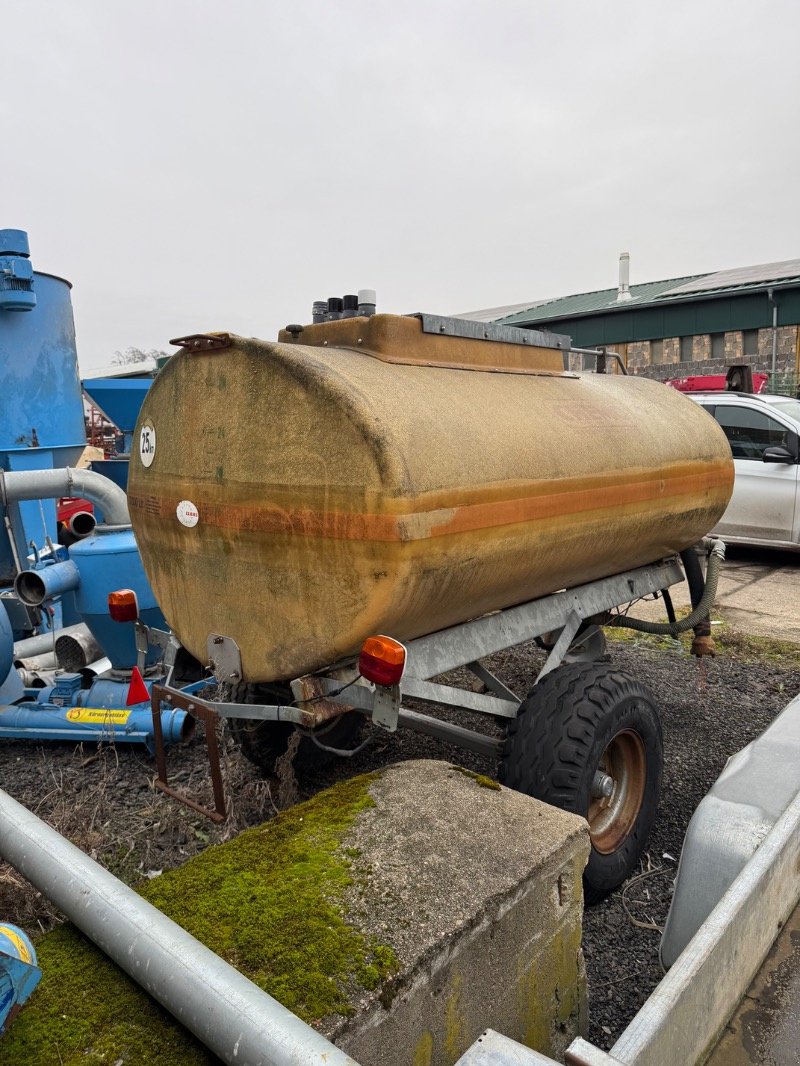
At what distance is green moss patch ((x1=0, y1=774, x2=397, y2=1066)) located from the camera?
4.74ft

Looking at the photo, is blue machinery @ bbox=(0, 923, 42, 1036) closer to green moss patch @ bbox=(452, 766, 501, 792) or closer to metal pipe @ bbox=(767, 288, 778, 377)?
green moss patch @ bbox=(452, 766, 501, 792)

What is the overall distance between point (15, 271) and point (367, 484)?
5070 millimetres

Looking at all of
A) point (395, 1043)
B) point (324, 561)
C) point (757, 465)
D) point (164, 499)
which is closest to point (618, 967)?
point (395, 1043)

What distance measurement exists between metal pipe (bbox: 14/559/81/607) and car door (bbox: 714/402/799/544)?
6.09m

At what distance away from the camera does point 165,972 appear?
141 cm

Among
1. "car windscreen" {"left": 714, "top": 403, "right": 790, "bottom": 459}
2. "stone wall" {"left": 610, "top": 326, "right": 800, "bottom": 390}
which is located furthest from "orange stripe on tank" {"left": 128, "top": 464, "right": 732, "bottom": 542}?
"stone wall" {"left": 610, "top": 326, "right": 800, "bottom": 390}

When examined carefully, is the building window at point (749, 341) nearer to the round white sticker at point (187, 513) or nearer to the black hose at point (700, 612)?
the black hose at point (700, 612)

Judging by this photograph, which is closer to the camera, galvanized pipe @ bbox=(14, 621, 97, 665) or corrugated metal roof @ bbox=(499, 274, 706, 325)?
galvanized pipe @ bbox=(14, 621, 97, 665)

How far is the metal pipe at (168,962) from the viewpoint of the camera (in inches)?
48.3

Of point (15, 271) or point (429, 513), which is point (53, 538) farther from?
point (429, 513)

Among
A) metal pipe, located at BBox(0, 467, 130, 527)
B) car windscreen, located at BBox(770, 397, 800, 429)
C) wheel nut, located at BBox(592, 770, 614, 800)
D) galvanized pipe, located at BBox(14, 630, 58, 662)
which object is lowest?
galvanized pipe, located at BBox(14, 630, 58, 662)

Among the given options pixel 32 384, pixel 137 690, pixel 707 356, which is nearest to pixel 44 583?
pixel 137 690

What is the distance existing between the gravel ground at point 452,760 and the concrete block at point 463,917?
1.58 ft

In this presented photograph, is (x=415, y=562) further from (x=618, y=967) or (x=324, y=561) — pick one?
(x=618, y=967)
